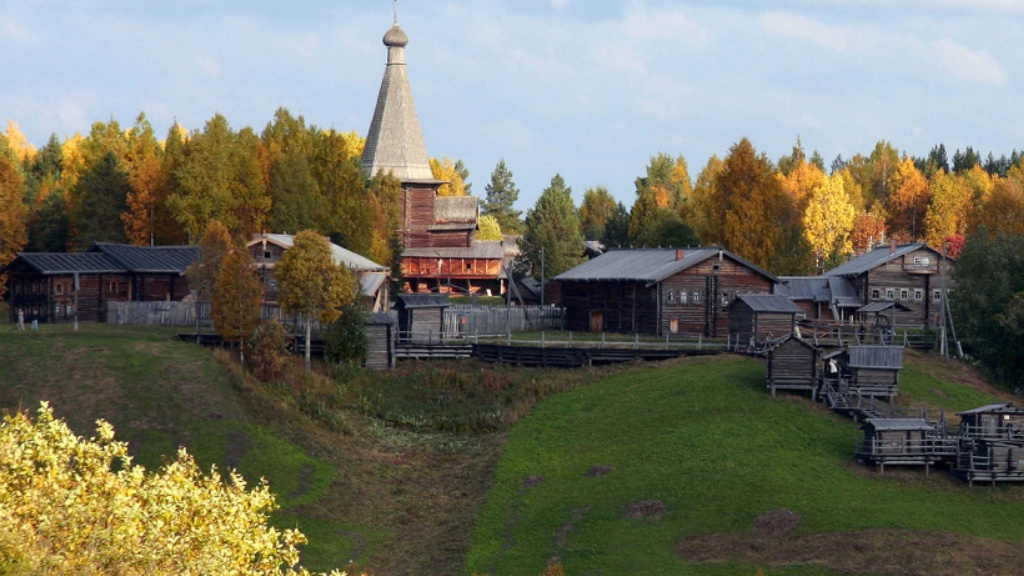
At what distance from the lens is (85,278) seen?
269 feet

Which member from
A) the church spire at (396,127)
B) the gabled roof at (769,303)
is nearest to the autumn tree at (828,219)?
the church spire at (396,127)

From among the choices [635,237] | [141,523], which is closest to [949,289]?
[635,237]

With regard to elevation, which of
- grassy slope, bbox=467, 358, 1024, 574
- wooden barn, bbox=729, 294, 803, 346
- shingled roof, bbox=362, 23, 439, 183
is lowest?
grassy slope, bbox=467, 358, 1024, 574

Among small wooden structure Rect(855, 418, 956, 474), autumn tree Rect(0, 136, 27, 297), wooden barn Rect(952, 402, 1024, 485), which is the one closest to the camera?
wooden barn Rect(952, 402, 1024, 485)

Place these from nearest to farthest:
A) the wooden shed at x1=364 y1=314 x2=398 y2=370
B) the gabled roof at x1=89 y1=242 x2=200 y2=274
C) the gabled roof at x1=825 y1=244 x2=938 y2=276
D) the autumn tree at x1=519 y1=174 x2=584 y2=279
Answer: the wooden shed at x1=364 y1=314 x2=398 y2=370 → the gabled roof at x1=89 y1=242 x2=200 y2=274 → the gabled roof at x1=825 y1=244 x2=938 y2=276 → the autumn tree at x1=519 y1=174 x2=584 y2=279

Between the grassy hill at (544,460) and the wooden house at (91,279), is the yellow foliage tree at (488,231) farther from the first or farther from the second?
the grassy hill at (544,460)

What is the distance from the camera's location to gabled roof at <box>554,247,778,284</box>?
7925 centimetres

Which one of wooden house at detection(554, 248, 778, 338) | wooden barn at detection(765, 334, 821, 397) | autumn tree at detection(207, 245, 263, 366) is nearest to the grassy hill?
wooden barn at detection(765, 334, 821, 397)

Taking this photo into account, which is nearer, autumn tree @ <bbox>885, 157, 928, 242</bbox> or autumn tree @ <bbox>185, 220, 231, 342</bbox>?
autumn tree @ <bbox>185, 220, 231, 342</bbox>

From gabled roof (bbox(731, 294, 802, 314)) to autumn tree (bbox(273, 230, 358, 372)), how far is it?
828 inches

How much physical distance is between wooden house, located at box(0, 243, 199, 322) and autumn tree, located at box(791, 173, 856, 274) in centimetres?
6674

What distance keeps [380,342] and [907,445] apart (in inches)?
1241

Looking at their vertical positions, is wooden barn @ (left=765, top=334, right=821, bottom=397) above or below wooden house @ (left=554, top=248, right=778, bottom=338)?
below

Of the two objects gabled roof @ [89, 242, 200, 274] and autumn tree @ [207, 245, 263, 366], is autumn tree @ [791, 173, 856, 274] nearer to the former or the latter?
gabled roof @ [89, 242, 200, 274]
